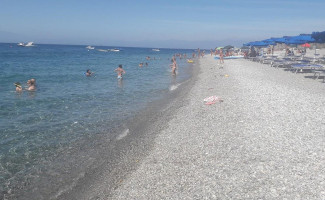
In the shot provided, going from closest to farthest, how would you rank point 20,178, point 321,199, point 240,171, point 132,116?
point 321,199 → point 240,171 → point 20,178 → point 132,116

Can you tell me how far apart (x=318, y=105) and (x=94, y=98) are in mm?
12351

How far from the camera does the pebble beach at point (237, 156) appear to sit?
535 cm

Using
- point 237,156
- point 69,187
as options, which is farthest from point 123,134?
point 237,156

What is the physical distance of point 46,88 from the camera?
1997 centimetres

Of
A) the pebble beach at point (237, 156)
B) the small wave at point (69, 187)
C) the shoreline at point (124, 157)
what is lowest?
the small wave at point (69, 187)

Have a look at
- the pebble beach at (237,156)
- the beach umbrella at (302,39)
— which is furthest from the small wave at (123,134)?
the beach umbrella at (302,39)

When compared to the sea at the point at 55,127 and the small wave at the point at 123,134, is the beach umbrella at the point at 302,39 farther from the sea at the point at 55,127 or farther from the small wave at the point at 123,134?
the small wave at the point at 123,134

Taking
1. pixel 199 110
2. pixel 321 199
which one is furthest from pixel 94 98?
pixel 321 199

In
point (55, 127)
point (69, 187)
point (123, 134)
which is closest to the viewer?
point (69, 187)

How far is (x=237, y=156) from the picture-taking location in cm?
675

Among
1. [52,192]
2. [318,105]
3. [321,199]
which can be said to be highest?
[318,105]

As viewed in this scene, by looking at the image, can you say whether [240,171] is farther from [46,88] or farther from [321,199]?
[46,88]

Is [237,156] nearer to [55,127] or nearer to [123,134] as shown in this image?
[123,134]

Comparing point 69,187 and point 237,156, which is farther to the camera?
point 237,156
